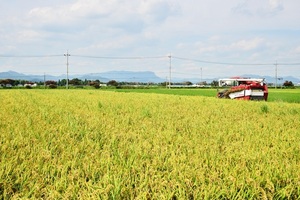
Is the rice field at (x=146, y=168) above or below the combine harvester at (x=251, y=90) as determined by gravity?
Result: below

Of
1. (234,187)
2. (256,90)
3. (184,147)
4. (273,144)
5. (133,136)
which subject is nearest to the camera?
(234,187)

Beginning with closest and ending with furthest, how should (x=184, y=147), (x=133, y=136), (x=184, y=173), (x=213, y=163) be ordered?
(x=184, y=173) < (x=213, y=163) < (x=184, y=147) < (x=133, y=136)

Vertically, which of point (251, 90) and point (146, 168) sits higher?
point (251, 90)

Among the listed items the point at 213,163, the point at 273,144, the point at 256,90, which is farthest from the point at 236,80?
the point at 213,163

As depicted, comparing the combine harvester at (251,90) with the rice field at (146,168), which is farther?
the combine harvester at (251,90)

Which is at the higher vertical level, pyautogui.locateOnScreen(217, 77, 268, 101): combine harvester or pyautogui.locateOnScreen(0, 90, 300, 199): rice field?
pyautogui.locateOnScreen(217, 77, 268, 101): combine harvester

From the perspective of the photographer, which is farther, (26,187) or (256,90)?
(256,90)

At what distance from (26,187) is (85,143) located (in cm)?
148

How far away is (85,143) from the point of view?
3.87m

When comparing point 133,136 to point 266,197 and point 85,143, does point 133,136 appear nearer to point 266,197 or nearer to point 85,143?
point 85,143

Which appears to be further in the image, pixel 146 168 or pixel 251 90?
pixel 251 90

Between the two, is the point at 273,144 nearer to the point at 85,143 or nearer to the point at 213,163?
the point at 213,163

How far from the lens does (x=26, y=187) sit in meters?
Answer: 2.40

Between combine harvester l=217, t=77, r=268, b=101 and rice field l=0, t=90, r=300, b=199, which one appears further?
combine harvester l=217, t=77, r=268, b=101
